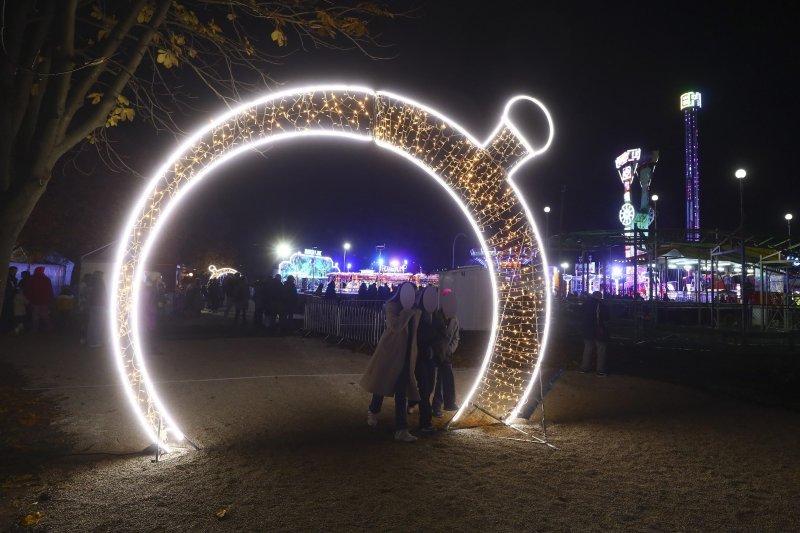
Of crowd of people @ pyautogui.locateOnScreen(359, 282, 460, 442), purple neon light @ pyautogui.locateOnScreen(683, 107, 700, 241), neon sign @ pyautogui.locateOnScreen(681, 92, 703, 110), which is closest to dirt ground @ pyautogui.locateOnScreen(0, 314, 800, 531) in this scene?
crowd of people @ pyautogui.locateOnScreen(359, 282, 460, 442)

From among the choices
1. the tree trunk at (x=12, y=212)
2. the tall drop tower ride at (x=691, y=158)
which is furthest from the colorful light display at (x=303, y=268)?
the tree trunk at (x=12, y=212)

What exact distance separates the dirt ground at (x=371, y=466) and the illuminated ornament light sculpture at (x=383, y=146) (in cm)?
72

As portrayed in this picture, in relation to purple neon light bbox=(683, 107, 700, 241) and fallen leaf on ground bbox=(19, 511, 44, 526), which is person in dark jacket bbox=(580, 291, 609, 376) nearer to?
fallen leaf on ground bbox=(19, 511, 44, 526)

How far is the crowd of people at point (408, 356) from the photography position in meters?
6.25

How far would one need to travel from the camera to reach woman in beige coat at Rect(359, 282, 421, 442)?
6238 mm

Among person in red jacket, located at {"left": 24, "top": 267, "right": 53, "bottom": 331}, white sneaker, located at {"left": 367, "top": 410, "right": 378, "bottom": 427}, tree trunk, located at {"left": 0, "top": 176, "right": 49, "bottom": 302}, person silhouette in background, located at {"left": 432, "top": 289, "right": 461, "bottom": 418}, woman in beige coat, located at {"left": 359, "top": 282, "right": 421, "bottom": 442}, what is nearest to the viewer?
tree trunk, located at {"left": 0, "top": 176, "right": 49, "bottom": 302}

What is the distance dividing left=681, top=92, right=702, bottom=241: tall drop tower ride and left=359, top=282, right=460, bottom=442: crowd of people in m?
50.7

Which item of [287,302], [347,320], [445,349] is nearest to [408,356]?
[445,349]

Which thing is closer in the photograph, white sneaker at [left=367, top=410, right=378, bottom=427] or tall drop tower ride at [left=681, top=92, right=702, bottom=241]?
white sneaker at [left=367, top=410, right=378, bottom=427]

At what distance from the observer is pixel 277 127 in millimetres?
6000

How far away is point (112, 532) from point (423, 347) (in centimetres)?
376

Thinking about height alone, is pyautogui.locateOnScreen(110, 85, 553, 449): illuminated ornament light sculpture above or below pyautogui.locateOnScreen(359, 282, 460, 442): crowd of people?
above

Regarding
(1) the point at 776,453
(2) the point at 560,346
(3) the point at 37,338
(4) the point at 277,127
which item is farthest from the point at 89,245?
(1) the point at 776,453

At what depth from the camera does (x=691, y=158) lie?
172 feet
